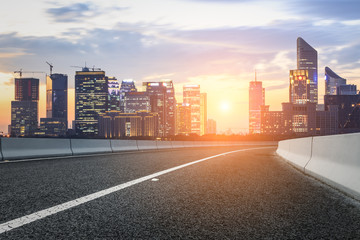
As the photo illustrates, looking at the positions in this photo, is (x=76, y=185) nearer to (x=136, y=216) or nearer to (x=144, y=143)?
(x=136, y=216)

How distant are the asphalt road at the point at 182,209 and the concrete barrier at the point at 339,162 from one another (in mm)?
268

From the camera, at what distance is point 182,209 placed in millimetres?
4824

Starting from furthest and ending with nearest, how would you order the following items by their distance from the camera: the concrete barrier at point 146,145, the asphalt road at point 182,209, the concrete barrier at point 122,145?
1. the concrete barrier at point 146,145
2. the concrete barrier at point 122,145
3. the asphalt road at point 182,209

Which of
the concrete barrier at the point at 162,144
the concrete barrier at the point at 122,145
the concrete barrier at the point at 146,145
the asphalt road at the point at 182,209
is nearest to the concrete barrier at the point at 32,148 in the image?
the concrete barrier at the point at 122,145

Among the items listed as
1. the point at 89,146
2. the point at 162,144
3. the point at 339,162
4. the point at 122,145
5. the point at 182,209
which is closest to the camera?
the point at 182,209

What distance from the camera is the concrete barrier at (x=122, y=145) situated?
69.3 feet

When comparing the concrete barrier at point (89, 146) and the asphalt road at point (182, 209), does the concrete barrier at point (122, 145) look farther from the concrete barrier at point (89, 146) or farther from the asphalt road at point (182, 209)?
the asphalt road at point (182, 209)

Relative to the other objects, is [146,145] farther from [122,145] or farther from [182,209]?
[182,209]

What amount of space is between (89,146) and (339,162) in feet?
45.3

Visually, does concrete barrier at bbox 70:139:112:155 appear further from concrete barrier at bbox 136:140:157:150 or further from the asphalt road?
the asphalt road

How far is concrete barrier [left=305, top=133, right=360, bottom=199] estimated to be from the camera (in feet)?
20.4

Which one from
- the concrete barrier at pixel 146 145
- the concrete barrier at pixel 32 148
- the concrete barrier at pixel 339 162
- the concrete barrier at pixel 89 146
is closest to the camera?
the concrete barrier at pixel 339 162

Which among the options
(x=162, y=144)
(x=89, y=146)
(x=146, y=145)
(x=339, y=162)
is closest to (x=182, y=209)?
(x=339, y=162)

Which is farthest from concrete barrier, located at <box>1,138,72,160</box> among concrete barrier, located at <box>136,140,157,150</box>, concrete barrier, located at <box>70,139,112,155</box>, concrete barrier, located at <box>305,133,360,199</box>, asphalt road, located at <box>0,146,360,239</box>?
concrete barrier, located at <box>305,133,360,199</box>
